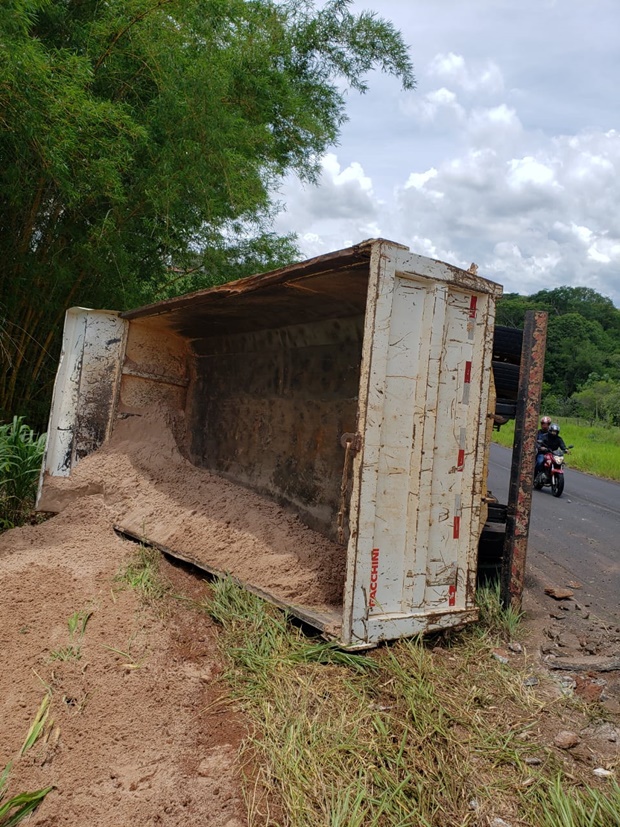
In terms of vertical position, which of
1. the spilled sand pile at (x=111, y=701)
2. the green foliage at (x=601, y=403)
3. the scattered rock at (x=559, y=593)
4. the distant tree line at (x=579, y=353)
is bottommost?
the spilled sand pile at (x=111, y=701)

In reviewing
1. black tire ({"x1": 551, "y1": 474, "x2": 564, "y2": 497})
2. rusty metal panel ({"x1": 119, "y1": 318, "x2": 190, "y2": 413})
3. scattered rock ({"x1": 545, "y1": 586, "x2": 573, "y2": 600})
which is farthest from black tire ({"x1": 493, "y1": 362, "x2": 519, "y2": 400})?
black tire ({"x1": 551, "y1": 474, "x2": 564, "y2": 497})

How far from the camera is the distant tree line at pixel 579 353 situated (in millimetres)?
31891

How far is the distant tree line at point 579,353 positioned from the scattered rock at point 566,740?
87.9 ft

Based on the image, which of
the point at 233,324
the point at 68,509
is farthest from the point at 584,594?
the point at 68,509

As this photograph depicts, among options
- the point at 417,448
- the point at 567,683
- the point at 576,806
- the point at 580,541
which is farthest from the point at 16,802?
the point at 580,541

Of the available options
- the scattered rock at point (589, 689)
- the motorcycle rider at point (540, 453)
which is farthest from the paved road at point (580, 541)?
the scattered rock at point (589, 689)

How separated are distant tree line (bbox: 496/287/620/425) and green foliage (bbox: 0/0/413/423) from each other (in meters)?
24.1

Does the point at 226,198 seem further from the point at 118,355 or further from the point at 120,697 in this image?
the point at 120,697

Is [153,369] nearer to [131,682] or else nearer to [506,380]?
[506,380]

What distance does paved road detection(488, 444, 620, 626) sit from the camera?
4.67 m

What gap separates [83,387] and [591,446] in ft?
58.1

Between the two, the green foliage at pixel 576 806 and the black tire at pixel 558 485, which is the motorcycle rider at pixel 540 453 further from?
the green foliage at pixel 576 806

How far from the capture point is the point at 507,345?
3.78 meters

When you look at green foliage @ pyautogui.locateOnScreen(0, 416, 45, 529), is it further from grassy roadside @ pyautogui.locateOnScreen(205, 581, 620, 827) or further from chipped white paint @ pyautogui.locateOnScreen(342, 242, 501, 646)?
chipped white paint @ pyautogui.locateOnScreen(342, 242, 501, 646)
